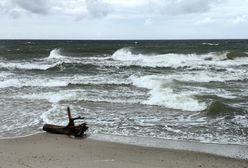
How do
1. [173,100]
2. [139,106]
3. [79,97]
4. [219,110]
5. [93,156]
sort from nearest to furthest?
1. [93,156]
2. [219,110]
3. [139,106]
4. [173,100]
5. [79,97]

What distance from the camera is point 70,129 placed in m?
11.6

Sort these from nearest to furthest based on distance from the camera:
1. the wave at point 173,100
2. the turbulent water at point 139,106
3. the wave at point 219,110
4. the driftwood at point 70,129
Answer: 1. the driftwood at point 70,129
2. the turbulent water at point 139,106
3. the wave at point 219,110
4. the wave at point 173,100

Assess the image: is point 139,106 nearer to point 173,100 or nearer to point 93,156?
point 173,100

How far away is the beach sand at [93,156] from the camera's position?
8.54 metres

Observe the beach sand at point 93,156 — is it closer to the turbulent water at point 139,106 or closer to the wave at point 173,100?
the turbulent water at point 139,106

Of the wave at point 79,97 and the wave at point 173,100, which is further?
the wave at point 79,97

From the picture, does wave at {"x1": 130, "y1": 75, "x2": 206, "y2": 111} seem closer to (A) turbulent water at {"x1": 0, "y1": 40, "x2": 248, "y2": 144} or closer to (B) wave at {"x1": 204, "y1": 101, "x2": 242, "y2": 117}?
(A) turbulent water at {"x1": 0, "y1": 40, "x2": 248, "y2": 144}

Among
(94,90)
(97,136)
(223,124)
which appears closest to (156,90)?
(94,90)

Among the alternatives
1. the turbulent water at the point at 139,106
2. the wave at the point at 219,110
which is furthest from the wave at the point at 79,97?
the wave at the point at 219,110

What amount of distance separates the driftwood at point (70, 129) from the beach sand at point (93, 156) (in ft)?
1.96

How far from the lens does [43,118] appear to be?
44.5ft

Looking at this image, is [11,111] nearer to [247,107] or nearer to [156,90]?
[156,90]

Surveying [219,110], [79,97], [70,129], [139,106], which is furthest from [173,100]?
[70,129]

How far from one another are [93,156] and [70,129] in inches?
98.4
